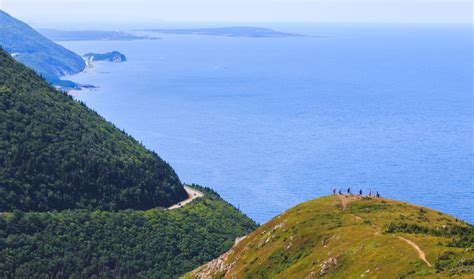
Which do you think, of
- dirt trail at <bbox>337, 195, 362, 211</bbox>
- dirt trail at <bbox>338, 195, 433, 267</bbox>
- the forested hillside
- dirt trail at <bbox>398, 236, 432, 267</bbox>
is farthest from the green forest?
dirt trail at <bbox>398, 236, 432, 267</bbox>

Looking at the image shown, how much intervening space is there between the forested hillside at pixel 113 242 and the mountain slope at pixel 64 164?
8.40 metres

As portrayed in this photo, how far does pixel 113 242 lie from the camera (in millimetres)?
145000

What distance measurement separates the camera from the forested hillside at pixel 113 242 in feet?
425

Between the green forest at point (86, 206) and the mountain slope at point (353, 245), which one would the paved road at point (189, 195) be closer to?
the green forest at point (86, 206)

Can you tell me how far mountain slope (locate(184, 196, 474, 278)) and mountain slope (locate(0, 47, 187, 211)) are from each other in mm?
64038

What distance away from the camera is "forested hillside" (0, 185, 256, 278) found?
5103 inches

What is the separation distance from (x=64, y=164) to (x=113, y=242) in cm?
→ 3184

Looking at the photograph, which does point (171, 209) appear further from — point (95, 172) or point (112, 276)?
point (112, 276)

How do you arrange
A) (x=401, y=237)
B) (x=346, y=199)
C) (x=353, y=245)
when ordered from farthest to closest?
(x=346, y=199) → (x=353, y=245) → (x=401, y=237)

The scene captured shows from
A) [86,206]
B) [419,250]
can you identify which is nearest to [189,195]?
[86,206]

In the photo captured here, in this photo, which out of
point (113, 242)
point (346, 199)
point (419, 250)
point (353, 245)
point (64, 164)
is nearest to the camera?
point (419, 250)

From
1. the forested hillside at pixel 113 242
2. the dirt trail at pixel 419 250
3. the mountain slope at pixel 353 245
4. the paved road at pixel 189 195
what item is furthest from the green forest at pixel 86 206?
→ the dirt trail at pixel 419 250

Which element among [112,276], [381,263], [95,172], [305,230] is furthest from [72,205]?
[381,263]

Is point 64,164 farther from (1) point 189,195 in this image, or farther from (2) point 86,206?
(1) point 189,195
